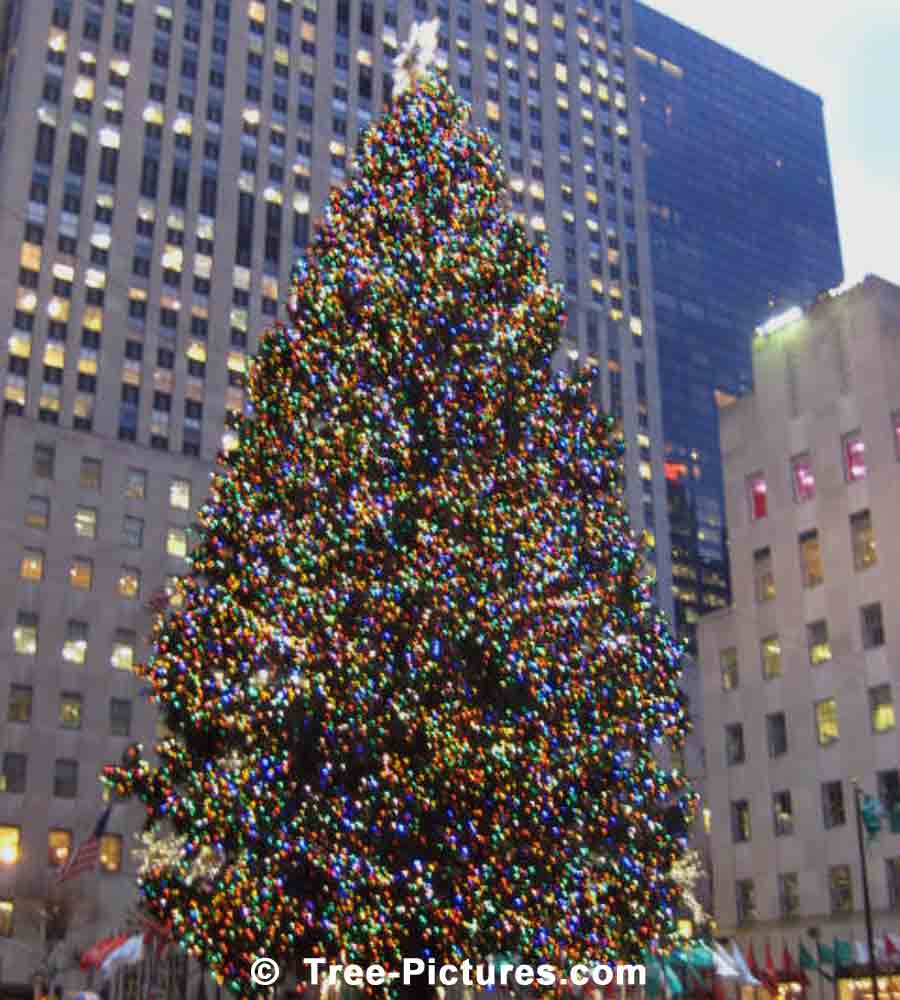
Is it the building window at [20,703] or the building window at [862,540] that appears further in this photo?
the building window at [20,703]

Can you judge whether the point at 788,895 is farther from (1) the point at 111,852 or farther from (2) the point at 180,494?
(2) the point at 180,494

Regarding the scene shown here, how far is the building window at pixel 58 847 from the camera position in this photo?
72.1 metres

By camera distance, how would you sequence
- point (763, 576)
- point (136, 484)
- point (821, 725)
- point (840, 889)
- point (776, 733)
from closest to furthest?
point (840, 889), point (821, 725), point (776, 733), point (763, 576), point (136, 484)

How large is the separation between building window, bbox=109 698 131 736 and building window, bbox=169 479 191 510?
44.1ft

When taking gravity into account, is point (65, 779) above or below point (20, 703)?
below

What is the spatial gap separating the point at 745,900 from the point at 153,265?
205ft

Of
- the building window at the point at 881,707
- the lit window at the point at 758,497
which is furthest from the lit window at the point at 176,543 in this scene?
the building window at the point at 881,707

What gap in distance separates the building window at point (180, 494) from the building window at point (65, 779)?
1800cm

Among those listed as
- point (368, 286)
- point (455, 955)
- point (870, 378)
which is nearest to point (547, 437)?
point (368, 286)

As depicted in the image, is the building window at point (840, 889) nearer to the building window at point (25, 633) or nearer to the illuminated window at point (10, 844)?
the illuminated window at point (10, 844)

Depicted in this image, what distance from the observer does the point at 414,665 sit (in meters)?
26.3

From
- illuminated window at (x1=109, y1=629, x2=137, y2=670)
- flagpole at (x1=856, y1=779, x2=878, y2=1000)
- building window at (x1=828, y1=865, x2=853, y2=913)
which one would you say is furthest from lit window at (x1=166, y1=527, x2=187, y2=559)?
flagpole at (x1=856, y1=779, x2=878, y2=1000)

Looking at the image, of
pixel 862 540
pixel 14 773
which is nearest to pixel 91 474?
pixel 14 773

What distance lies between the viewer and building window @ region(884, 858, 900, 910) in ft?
139
